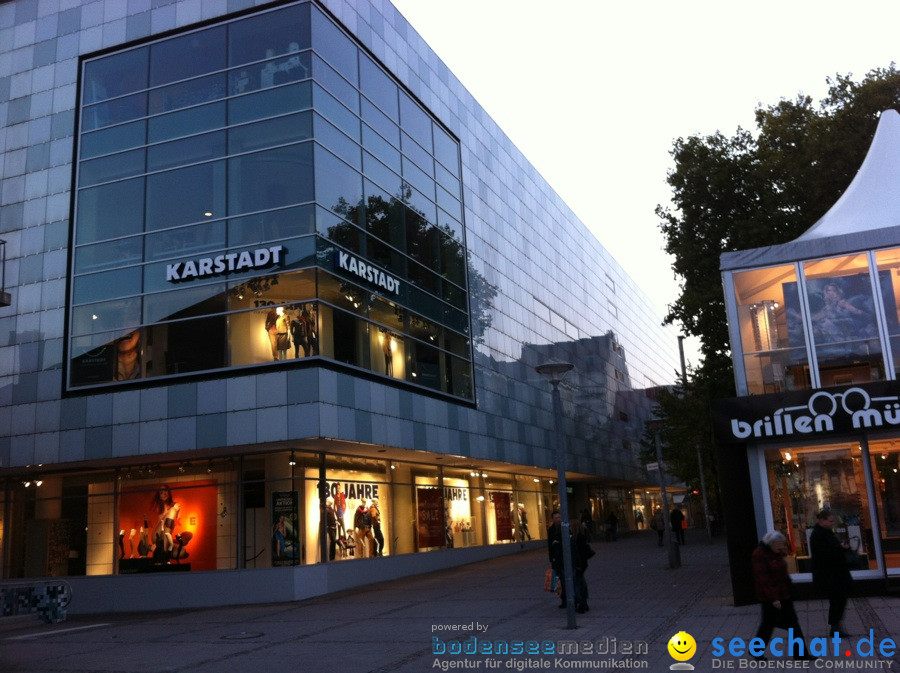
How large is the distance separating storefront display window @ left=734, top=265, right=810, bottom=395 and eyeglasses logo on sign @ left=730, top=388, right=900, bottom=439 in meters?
0.73

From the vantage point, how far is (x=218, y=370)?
2220 cm

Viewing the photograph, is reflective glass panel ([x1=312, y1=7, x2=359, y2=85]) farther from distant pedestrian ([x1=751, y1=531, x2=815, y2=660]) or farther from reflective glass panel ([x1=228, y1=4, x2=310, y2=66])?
distant pedestrian ([x1=751, y1=531, x2=815, y2=660])

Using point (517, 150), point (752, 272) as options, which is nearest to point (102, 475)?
point (752, 272)

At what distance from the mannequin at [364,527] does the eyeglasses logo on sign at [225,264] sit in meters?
7.77

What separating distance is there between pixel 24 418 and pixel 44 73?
1097 cm

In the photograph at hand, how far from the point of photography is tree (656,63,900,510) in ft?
95.7

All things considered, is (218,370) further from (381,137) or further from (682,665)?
(682,665)

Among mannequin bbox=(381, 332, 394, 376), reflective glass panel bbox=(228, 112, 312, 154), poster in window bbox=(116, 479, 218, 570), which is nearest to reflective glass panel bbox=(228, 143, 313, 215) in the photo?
reflective glass panel bbox=(228, 112, 312, 154)

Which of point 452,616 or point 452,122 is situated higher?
point 452,122

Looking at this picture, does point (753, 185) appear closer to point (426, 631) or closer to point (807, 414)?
point (807, 414)

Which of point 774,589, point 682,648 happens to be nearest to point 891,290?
point 774,589

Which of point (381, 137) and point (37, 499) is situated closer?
point (37, 499)

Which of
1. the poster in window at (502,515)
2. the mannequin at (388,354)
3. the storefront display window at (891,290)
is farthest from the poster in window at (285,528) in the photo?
the poster in window at (502,515)

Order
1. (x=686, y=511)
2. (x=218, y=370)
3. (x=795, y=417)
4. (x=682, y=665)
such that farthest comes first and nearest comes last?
(x=686, y=511) → (x=218, y=370) → (x=795, y=417) → (x=682, y=665)
